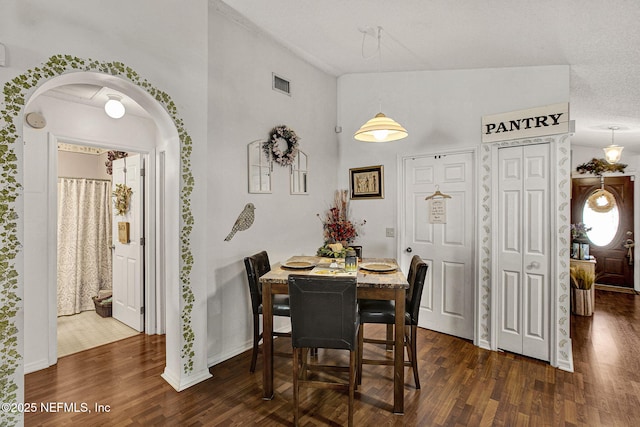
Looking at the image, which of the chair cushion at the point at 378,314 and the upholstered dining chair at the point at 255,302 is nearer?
the chair cushion at the point at 378,314

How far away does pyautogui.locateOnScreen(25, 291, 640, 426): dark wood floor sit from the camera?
7.12 ft

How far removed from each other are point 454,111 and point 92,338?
15.4 feet

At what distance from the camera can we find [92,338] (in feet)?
11.6

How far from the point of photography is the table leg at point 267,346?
2.42 meters

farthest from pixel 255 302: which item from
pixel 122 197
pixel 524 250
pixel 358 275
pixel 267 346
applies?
pixel 524 250

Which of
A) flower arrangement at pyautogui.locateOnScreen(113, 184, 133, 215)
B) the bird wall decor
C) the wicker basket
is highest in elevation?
flower arrangement at pyautogui.locateOnScreen(113, 184, 133, 215)

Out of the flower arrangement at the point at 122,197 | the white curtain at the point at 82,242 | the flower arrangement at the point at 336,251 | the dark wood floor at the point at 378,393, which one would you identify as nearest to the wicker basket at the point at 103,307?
the white curtain at the point at 82,242

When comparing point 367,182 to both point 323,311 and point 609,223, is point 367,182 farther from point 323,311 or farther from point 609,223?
point 609,223

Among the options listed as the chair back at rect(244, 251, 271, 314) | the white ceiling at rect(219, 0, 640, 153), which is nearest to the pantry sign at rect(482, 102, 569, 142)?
the white ceiling at rect(219, 0, 640, 153)

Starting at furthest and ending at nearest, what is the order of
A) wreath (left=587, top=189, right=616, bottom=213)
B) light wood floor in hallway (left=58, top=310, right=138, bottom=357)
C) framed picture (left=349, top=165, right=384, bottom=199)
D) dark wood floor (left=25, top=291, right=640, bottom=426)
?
wreath (left=587, top=189, right=616, bottom=213), framed picture (left=349, top=165, right=384, bottom=199), light wood floor in hallway (left=58, top=310, right=138, bottom=357), dark wood floor (left=25, top=291, right=640, bottom=426)

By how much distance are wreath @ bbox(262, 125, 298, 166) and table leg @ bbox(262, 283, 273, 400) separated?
1.60m

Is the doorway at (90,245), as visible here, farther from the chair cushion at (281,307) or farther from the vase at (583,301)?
the vase at (583,301)

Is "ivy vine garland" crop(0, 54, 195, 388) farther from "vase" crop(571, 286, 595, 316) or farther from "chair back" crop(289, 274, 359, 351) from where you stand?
"vase" crop(571, 286, 595, 316)

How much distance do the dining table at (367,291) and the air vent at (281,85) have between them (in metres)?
2.04
